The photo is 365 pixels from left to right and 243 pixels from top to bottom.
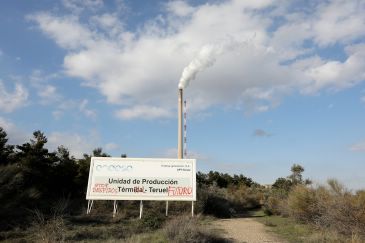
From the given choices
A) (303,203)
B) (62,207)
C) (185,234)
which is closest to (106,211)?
(62,207)

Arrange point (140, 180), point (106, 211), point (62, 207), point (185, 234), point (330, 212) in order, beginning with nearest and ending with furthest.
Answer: point (185, 234) < point (330, 212) < point (62, 207) < point (140, 180) < point (106, 211)

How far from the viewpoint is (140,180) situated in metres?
25.5

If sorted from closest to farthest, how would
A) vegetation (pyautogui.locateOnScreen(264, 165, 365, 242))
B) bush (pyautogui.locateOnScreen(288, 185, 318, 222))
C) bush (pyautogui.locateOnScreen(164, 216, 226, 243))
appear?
bush (pyautogui.locateOnScreen(164, 216, 226, 243)), vegetation (pyautogui.locateOnScreen(264, 165, 365, 242)), bush (pyautogui.locateOnScreen(288, 185, 318, 222))

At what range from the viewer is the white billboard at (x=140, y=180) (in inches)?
998

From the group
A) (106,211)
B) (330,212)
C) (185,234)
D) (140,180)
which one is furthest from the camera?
(106,211)

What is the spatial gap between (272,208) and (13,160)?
19007mm

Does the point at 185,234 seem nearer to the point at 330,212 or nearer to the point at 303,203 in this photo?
the point at 330,212

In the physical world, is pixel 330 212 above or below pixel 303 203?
below

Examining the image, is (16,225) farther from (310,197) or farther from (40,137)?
(310,197)

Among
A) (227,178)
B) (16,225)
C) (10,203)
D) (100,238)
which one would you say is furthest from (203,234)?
(227,178)

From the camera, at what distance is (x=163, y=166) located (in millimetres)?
25875

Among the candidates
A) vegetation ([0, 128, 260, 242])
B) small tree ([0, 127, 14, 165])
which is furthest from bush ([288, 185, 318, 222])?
small tree ([0, 127, 14, 165])

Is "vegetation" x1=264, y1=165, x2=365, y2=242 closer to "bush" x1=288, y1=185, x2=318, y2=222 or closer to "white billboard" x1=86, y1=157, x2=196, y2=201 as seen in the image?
"bush" x1=288, y1=185, x2=318, y2=222

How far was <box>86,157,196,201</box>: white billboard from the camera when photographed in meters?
25.4
